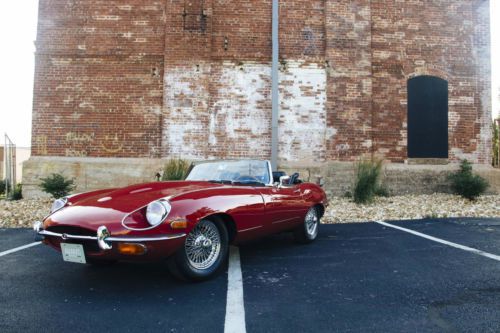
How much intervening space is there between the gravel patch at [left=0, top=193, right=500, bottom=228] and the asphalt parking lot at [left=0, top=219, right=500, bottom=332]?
8.98 ft

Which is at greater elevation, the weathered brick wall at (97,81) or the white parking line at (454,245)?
the weathered brick wall at (97,81)

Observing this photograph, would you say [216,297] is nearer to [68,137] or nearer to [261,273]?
[261,273]

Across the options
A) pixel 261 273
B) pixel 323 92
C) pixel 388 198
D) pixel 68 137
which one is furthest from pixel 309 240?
pixel 68 137

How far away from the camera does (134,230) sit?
2.75 meters

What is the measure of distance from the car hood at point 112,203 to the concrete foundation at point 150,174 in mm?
6389

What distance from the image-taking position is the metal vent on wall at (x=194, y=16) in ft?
32.7

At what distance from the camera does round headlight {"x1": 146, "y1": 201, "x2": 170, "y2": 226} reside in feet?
9.26

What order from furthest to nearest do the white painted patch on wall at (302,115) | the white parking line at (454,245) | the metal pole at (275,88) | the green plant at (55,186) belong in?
the white painted patch on wall at (302,115)
the metal pole at (275,88)
the green plant at (55,186)
the white parking line at (454,245)

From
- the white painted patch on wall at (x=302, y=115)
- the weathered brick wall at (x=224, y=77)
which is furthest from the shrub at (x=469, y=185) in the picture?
the white painted patch on wall at (x=302, y=115)

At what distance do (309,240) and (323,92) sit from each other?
247 inches

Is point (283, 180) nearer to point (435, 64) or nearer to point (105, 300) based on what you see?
point (105, 300)

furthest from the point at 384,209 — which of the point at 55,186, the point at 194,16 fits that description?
the point at 55,186

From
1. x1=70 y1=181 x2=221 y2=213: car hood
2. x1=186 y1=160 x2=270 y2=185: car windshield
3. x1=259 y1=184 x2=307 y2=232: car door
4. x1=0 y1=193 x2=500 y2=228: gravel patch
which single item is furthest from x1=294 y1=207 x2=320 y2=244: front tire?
x1=0 y1=193 x2=500 y2=228: gravel patch

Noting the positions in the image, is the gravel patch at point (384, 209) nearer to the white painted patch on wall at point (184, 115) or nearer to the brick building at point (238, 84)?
the brick building at point (238, 84)
